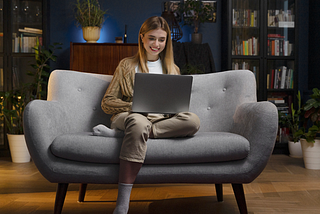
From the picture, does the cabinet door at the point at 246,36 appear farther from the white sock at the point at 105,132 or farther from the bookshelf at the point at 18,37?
the white sock at the point at 105,132

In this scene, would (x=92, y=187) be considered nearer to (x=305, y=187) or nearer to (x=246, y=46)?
(x=305, y=187)

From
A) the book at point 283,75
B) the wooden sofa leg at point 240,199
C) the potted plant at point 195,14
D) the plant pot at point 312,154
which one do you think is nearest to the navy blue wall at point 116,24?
the potted plant at point 195,14

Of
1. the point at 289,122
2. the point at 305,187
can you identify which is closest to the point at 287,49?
the point at 289,122

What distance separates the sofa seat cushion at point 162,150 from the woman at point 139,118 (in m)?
0.06

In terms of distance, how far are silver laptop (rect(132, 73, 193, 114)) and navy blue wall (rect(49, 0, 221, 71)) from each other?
2.49 metres

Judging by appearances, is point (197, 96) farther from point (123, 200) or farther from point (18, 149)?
point (18, 149)

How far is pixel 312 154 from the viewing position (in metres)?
2.62

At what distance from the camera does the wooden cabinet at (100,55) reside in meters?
3.16

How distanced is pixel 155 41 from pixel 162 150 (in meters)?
0.77

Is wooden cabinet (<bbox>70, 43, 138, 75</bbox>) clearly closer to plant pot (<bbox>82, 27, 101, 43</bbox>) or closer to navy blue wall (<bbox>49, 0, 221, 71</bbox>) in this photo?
plant pot (<bbox>82, 27, 101, 43</bbox>)

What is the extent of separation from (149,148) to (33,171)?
1.70m

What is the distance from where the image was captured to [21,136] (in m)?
2.98

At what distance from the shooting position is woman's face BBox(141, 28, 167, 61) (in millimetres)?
1759

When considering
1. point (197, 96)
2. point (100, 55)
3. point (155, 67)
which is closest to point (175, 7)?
point (100, 55)
